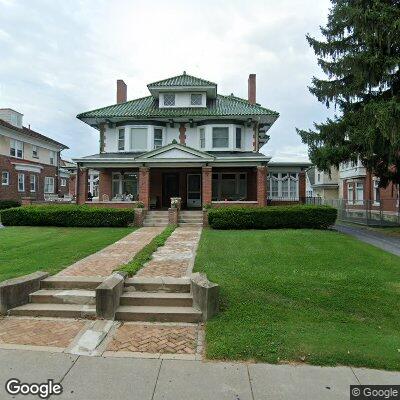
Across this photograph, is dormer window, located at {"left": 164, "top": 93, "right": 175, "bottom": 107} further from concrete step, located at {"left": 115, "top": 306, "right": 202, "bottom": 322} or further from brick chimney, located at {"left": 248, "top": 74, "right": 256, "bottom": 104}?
concrete step, located at {"left": 115, "top": 306, "right": 202, "bottom": 322}

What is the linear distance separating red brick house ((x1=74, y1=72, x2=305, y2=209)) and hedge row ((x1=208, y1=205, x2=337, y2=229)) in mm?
5578

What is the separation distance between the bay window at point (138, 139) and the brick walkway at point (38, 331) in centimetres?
1894

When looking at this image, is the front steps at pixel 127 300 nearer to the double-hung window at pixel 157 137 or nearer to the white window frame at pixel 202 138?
the white window frame at pixel 202 138

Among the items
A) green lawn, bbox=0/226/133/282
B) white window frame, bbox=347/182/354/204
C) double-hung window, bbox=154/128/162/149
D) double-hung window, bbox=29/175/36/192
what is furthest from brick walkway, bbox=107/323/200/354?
double-hung window, bbox=29/175/36/192

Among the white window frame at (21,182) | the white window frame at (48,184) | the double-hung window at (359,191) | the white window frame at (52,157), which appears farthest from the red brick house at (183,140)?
the white window frame at (52,157)

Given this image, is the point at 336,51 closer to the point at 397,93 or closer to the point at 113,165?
the point at 397,93

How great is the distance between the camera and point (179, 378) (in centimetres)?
418

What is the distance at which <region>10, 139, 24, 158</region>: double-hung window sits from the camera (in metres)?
34.3

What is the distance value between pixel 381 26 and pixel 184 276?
48.0 ft

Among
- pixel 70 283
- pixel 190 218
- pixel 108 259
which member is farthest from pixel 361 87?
pixel 70 283

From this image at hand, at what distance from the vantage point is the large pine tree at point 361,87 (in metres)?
15.0

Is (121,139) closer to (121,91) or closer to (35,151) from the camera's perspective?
(121,91)

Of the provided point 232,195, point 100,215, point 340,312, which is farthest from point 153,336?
point 232,195

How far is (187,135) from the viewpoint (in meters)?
24.4
